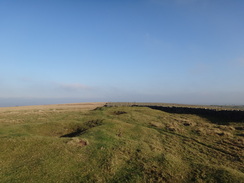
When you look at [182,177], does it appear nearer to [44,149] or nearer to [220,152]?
[220,152]

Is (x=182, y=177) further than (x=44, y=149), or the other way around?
(x=44, y=149)

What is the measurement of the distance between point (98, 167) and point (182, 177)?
5.66 metres

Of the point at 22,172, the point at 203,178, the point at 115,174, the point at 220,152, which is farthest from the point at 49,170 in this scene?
the point at 220,152


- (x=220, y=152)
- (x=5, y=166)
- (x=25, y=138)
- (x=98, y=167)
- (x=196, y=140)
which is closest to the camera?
(x=5, y=166)

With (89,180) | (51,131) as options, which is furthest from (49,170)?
(51,131)

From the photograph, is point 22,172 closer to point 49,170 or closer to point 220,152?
point 49,170

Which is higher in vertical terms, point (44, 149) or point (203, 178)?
point (44, 149)

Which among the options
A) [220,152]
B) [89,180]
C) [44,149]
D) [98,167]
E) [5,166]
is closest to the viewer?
[89,180]

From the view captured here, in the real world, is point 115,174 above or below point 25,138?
A: below

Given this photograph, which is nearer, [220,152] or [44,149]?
[44,149]

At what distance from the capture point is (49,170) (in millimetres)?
10828

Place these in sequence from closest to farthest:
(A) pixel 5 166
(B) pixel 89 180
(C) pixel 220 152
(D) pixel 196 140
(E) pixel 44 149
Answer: (B) pixel 89 180 → (A) pixel 5 166 → (E) pixel 44 149 → (C) pixel 220 152 → (D) pixel 196 140

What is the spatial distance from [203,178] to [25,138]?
1435cm

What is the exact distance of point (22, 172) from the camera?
10.4 meters
